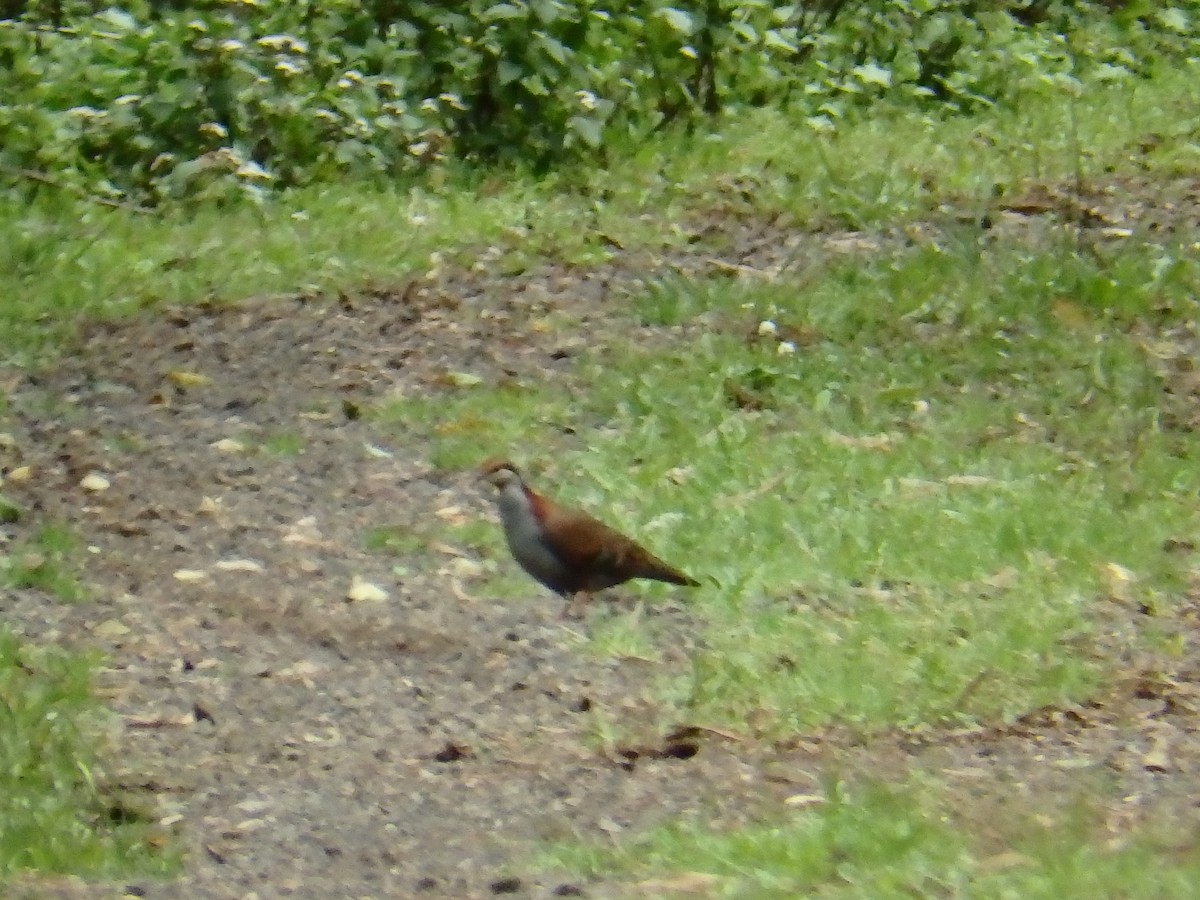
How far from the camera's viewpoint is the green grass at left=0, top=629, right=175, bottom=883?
191 inches

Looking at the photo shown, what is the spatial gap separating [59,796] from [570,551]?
1899 mm

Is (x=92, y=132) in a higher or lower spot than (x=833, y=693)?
lower

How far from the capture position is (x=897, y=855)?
458 centimetres

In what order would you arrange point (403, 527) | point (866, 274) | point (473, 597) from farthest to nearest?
1. point (866, 274)
2. point (403, 527)
3. point (473, 597)

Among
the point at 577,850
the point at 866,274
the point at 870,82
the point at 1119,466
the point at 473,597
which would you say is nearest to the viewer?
the point at 577,850

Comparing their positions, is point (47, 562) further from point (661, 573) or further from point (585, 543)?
point (661, 573)

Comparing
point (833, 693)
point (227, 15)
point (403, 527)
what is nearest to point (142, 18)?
point (227, 15)

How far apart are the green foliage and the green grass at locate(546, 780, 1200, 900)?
6.89m

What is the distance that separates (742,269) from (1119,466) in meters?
2.85

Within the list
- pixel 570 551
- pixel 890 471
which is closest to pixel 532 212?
pixel 890 471

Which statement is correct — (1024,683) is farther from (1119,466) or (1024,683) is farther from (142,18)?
(142,18)

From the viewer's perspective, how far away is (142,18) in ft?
41.3

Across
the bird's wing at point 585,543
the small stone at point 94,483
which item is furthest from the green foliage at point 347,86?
the bird's wing at point 585,543

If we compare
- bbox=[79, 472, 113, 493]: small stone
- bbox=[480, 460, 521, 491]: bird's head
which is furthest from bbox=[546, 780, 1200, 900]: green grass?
bbox=[79, 472, 113, 493]: small stone
